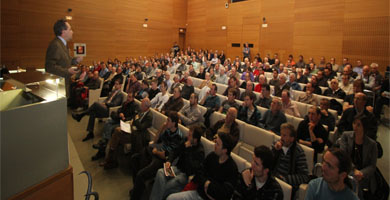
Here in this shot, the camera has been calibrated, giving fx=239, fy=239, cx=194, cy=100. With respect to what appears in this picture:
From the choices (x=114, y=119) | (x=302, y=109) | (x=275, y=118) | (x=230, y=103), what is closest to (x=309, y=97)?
(x=302, y=109)

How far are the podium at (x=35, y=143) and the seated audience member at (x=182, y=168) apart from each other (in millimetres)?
1429

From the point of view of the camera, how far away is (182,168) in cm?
286

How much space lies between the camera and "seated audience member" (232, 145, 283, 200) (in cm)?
202

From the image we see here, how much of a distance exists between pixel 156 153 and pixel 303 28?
31.5 ft

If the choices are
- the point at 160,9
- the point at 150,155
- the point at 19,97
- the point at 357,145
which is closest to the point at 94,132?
the point at 150,155

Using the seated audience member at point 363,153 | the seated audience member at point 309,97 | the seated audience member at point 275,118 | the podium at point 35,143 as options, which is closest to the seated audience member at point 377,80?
the seated audience member at point 309,97

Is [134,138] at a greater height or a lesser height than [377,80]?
lesser

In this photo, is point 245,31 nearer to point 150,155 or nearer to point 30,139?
point 150,155

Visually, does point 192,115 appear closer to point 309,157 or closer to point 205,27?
point 309,157

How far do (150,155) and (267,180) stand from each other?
1801 millimetres

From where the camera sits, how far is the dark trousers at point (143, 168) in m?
2.92

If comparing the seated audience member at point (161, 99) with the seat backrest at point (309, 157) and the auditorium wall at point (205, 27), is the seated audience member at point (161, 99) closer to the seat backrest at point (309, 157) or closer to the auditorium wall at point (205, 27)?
the seat backrest at point (309, 157)

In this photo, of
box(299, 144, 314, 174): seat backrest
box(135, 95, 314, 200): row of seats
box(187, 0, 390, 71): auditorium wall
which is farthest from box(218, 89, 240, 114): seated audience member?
box(187, 0, 390, 71): auditorium wall

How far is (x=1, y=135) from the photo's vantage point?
0.96m
